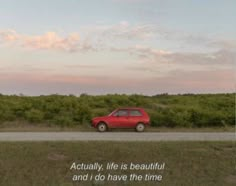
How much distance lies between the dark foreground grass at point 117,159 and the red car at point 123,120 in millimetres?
10741

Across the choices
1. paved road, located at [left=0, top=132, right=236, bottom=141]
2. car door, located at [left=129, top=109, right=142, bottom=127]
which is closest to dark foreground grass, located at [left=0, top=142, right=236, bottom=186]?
paved road, located at [left=0, top=132, right=236, bottom=141]

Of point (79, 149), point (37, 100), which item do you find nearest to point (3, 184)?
point (79, 149)

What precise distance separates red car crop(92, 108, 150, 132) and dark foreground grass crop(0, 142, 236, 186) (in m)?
10.7

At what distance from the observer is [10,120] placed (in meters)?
35.9

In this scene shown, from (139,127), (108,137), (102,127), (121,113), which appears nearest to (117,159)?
(108,137)

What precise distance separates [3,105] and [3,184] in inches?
1117

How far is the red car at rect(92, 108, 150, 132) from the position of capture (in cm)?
2659

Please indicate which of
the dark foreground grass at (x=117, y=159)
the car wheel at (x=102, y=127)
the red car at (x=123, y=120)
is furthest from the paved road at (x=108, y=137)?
the red car at (x=123, y=120)

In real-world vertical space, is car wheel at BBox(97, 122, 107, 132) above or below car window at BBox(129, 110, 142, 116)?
below

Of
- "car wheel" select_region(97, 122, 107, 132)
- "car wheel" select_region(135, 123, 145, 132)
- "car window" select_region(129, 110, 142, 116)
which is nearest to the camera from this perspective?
"car wheel" select_region(97, 122, 107, 132)

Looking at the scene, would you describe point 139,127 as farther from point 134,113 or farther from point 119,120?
point 119,120

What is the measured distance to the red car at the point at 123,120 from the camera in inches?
1047

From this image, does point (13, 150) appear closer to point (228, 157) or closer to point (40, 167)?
point (40, 167)

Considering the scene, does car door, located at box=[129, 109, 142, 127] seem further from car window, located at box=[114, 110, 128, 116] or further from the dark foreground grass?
the dark foreground grass
